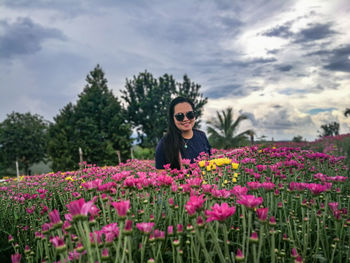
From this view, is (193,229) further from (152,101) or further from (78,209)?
(152,101)

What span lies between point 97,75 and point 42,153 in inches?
575

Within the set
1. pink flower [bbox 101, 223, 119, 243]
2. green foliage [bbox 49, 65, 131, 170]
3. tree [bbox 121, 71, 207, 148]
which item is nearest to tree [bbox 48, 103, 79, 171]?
green foliage [bbox 49, 65, 131, 170]

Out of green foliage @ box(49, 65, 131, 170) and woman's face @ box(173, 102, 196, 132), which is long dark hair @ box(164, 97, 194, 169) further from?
green foliage @ box(49, 65, 131, 170)

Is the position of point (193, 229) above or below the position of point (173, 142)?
below

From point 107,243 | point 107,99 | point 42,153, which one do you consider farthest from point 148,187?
point 42,153

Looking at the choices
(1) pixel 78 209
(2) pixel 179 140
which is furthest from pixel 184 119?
(1) pixel 78 209

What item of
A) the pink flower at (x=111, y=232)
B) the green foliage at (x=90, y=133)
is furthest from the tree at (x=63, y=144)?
the pink flower at (x=111, y=232)

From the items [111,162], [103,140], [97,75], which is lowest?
[111,162]

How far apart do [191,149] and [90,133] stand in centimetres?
2286

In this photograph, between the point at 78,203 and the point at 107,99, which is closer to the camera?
the point at 78,203

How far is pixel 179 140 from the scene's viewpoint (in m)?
Answer: 5.23

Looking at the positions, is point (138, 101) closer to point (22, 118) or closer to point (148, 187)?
point (22, 118)

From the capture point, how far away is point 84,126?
88.4 ft

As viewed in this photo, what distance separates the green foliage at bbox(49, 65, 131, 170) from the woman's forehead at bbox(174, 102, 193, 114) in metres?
20.6
